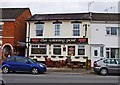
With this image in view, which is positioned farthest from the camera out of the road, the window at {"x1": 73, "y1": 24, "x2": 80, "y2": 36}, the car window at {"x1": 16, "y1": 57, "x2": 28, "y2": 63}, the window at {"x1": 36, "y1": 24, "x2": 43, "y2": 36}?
the window at {"x1": 36, "y1": 24, "x2": 43, "y2": 36}

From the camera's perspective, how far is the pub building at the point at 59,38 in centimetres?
3291

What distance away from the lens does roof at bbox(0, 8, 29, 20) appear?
35.7 metres

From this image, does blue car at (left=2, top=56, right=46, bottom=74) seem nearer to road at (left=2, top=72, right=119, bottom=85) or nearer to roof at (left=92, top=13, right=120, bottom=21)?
road at (left=2, top=72, right=119, bottom=85)

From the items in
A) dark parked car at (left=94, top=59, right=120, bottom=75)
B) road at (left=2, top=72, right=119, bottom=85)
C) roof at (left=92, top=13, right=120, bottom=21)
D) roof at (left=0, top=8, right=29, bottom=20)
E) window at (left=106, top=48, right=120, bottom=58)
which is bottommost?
road at (left=2, top=72, right=119, bottom=85)

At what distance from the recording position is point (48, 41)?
33625mm

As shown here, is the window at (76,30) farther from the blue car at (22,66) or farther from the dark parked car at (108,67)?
the blue car at (22,66)

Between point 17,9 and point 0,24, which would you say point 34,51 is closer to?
point 0,24

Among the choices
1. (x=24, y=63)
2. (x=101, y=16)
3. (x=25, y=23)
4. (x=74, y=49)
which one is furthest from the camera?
(x=25, y=23)

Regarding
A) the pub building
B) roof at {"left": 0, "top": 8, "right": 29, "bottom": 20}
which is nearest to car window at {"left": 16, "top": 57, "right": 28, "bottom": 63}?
the pub building

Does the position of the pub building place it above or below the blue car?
above

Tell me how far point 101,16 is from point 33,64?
46.4 ft

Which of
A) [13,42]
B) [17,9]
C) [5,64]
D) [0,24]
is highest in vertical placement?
[17,9]

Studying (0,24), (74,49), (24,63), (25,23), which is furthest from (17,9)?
(24,63)

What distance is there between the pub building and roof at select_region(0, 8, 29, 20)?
2669 mm
